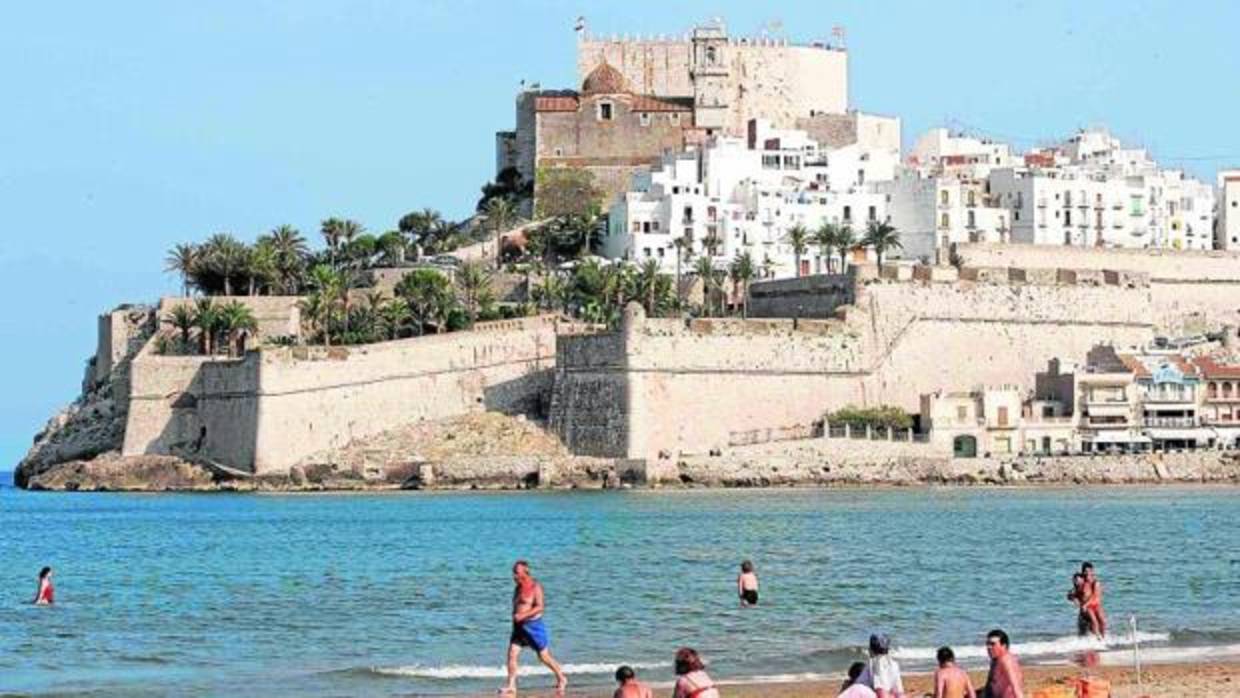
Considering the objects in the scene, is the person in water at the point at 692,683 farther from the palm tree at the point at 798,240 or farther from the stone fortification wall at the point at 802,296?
the palm tree at the point at 798,240

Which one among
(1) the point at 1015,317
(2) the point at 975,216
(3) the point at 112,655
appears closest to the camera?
(3) the point at 112,655

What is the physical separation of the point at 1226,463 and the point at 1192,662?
39.0m

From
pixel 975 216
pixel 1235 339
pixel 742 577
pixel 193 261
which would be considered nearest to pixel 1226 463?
pixel 1235 339

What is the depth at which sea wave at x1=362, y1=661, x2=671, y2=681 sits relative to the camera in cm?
2361

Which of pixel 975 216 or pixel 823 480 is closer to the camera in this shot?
pixel 823 480

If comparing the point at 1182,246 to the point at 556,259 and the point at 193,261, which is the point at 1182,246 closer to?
the point at 556,259

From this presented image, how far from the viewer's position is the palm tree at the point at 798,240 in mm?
68812

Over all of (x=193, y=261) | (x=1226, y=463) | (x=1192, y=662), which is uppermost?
(x=193, y=261)

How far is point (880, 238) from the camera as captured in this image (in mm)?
68812

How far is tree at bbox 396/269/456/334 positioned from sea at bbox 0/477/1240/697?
8.09m

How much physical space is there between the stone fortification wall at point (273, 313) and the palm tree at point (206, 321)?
122 centimetres

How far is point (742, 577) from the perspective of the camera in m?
30.1

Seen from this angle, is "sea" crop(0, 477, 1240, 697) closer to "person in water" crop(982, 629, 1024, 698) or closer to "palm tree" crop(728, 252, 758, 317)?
"person in water" crop(982, 629, 1024, 698)

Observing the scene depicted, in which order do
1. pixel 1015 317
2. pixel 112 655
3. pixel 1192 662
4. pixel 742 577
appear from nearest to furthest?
pixel 1192 662, pixel 112 655, pixel 742 577, pixel 1015 317
